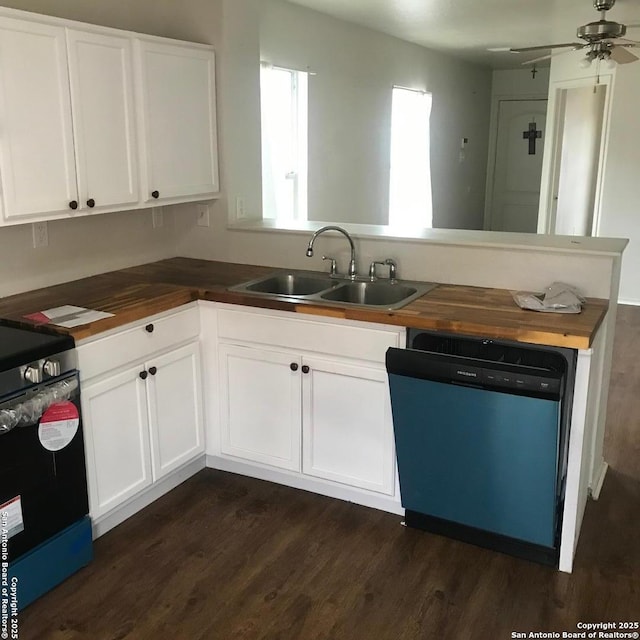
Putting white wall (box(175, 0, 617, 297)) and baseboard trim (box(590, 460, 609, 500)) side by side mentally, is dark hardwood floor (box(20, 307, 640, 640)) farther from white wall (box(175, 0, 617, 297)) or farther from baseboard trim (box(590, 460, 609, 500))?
white wall (box(175, 0, 617, 297))

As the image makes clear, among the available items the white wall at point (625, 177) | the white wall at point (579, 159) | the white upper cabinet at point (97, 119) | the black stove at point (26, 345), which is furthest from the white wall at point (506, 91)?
the black stove at point (26, 345)

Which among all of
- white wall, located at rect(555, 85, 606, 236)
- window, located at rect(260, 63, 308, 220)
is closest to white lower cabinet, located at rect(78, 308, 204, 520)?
window, located at rect(260, 63, 308, 220)

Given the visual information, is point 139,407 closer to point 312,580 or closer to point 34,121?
point 312,580

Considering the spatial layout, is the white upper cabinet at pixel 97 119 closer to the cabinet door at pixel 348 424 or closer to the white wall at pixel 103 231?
the white wall at pixel 103 231

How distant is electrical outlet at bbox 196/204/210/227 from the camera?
11.6ft

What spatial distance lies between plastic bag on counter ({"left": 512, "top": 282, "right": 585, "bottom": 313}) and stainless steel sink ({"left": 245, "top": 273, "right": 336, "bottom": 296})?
92 centimetres

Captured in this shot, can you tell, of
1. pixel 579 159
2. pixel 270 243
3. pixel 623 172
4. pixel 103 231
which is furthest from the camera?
pixel 579 159

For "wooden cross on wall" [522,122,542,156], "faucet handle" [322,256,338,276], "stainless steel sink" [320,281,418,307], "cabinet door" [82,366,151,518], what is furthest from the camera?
"wooden cross on wall" [522,122,542,156]

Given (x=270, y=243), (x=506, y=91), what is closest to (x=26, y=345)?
(x=270, y=243)

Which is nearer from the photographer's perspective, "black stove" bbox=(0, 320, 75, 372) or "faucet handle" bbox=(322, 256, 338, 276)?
"black stove" bbox=(0, 320, 75, 372)

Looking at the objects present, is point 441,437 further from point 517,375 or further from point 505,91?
point 505,91

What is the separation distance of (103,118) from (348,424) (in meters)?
1.56

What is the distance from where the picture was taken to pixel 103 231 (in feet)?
10.6

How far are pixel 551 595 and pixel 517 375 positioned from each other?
76 centimetres
